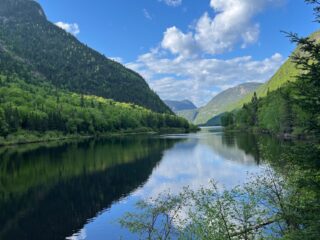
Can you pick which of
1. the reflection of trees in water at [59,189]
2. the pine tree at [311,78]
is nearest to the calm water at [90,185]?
the reflection of trees in water at [59,189]

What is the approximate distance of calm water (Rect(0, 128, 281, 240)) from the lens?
4153cm

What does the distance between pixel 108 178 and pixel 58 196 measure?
16105 millimetres

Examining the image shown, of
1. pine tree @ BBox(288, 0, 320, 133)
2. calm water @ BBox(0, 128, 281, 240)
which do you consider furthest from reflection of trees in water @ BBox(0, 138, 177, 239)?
pine tree @ BBox(288, 0, 320, 133)

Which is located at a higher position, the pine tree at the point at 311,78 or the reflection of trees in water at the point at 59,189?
the pine tree at the point at 311,78

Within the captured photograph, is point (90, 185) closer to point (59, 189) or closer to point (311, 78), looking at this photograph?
point (59, 189)

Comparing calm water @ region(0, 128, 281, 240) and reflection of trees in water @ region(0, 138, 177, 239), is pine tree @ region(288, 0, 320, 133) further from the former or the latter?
reflection of trees in water @ region(0, 138, 177, 239)

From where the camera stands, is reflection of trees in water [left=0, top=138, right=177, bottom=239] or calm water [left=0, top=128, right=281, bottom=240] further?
reflection of trees in water [left=0, top=138, right=177, bottom=239]

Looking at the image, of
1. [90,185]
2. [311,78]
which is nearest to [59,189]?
[90,185]

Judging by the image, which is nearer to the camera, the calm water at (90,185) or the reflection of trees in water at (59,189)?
the calm water at (90,185)

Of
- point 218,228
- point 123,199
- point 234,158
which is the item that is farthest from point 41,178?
point 218,228

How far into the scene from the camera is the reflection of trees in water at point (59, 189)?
139ft

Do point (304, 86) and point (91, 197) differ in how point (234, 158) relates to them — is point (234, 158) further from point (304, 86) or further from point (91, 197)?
point (304, 86)

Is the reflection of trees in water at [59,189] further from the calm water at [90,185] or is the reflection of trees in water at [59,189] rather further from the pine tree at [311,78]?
the pine tree at [311,78]

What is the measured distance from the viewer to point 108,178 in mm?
71625
